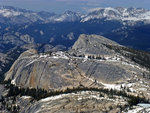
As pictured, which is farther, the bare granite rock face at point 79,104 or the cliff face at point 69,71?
the cliff face at point 69,71

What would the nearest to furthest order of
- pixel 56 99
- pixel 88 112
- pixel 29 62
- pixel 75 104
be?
pixel 88 112
pixel 75 104
pixel 56 99
pixel 29 62

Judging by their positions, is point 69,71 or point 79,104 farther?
point 69,71

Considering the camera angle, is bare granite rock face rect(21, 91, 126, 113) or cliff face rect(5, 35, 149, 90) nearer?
bare granite rock face rect(21, 91, 126, 113)

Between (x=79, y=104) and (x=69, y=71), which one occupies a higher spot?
(x=79, y=104)

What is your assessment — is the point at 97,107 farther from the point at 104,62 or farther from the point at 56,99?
the point at 104,62

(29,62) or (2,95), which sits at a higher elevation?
(29,62)

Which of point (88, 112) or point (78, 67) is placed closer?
point (88, 112)

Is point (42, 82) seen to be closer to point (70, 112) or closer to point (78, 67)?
point (78, 67)

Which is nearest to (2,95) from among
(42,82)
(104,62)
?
(42,82)

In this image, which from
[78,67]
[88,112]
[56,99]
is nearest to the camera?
[88,112]
